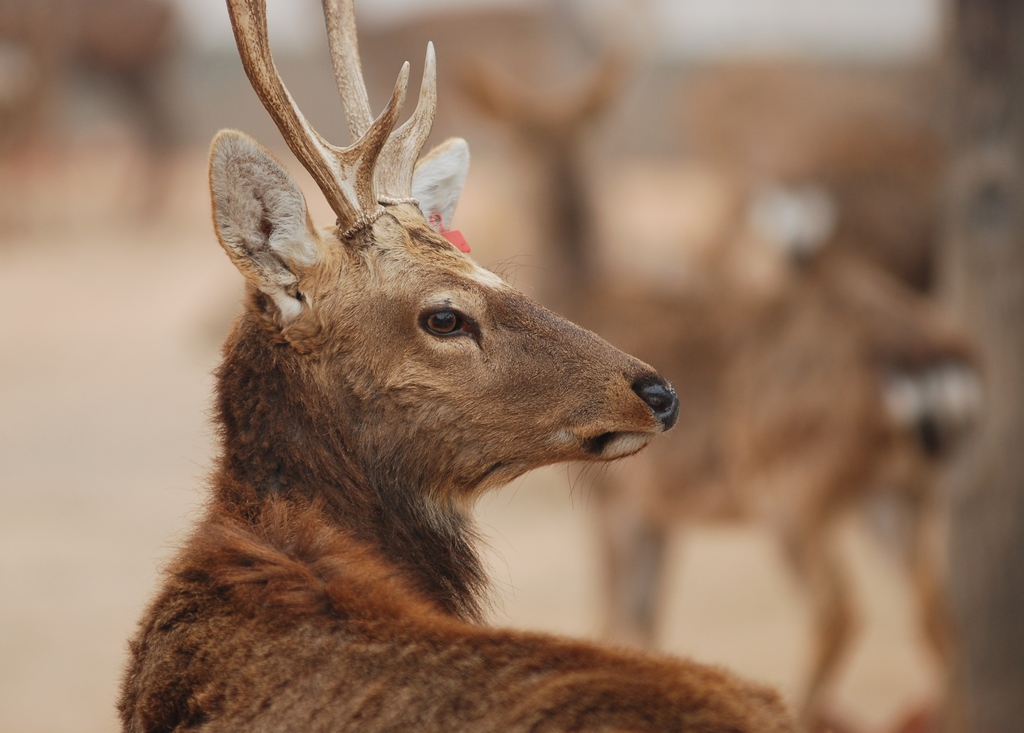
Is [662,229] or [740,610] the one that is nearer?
[740,610]

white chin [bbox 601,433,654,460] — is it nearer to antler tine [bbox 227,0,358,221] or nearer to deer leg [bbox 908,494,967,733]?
antler tine [bbox 227,0,358,221]

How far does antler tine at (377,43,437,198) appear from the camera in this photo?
252cm

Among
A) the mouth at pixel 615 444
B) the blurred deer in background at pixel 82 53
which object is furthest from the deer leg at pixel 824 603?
the blurred deer in background at pixel 82 53

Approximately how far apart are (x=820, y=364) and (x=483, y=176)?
37.7ft

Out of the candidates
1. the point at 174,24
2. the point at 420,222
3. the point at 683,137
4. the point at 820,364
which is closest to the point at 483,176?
the point at 683,137

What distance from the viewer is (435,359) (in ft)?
7.57

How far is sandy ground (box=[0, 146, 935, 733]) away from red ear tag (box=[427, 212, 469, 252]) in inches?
28.5

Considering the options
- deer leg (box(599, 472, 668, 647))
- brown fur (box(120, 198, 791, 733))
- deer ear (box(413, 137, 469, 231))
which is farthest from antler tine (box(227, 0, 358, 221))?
deer leg (box(599, 472, 668, 647))

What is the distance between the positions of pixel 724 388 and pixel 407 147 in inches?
145

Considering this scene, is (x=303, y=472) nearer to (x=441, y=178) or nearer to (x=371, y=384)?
(x=371, y=384)

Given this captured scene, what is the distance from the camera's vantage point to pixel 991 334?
468cm

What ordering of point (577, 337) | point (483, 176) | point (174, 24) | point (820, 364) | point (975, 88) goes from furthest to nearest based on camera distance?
point (483, 176)
point (174, 24)
point (820, 364)
point (975, 88)
point (577, 337)

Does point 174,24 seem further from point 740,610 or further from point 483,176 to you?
point 740,610

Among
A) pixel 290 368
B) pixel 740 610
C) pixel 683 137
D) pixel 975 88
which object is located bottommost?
pixel 740 610
